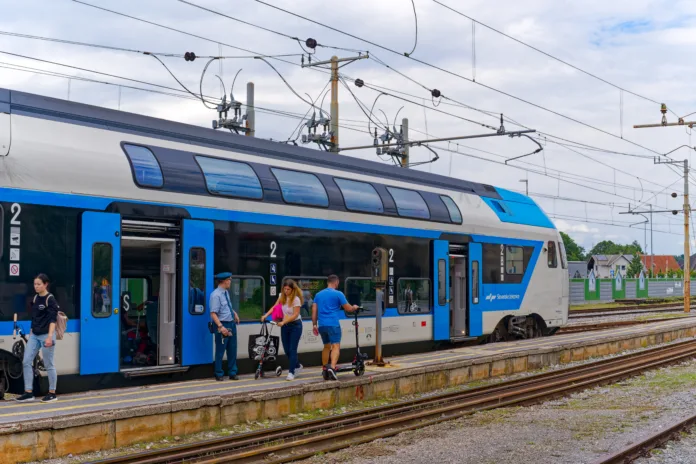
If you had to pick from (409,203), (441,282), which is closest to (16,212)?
(409,203)

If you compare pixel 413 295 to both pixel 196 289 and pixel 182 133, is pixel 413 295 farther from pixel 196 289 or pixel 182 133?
pixel 182 133

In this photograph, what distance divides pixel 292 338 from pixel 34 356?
3938 millimetres

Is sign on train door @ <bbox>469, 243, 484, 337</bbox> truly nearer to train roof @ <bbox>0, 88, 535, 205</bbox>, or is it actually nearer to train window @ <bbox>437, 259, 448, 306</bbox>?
train window @ <bbox>437, 259, 448, 306</bbox>

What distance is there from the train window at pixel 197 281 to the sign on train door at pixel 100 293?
1302mm

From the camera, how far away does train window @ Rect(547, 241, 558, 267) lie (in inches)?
859

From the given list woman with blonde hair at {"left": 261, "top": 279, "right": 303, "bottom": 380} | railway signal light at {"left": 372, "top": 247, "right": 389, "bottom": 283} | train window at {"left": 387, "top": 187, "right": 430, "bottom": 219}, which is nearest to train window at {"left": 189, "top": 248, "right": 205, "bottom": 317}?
woman with blonde hair at {"left": 261, "top": 279, "right": 303, "bottom": 380}

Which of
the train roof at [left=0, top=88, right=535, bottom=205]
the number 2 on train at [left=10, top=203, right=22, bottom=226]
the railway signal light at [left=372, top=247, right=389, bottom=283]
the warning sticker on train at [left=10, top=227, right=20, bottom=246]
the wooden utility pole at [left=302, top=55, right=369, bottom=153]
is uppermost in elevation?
the wooden utility pole at [left=302, top=55, right=369, bottom=153]

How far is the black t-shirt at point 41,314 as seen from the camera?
980cm

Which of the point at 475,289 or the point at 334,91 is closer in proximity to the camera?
the point at 475,289

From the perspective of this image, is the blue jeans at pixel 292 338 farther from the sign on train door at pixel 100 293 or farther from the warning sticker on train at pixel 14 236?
the warning sticker on train at pixel 14 236

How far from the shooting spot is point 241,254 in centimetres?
1298

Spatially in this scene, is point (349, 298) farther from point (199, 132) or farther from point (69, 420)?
point (69, 420)

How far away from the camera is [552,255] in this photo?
21969 millimetres

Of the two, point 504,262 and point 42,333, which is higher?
point 504,262
